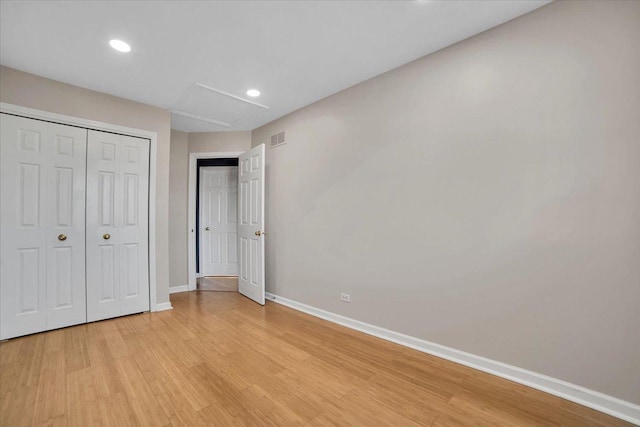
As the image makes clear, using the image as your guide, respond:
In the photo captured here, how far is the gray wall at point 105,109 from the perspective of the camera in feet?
8.25

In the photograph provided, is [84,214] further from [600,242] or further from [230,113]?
[600,242]

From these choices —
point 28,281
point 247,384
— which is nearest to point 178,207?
point 28,281

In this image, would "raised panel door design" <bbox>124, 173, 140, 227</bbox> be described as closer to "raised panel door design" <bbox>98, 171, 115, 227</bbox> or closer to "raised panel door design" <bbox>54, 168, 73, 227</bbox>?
"raised panel door design" <bbox>98, 171, 115, 227</bbox>

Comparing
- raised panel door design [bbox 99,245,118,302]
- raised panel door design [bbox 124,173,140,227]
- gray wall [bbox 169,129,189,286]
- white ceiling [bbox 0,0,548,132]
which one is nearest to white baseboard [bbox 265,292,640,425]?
white ceiling [bbox 0,0,548,132]

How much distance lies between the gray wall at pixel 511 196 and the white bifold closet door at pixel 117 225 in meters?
2.48

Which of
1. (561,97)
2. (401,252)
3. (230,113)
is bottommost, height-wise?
(401,252)

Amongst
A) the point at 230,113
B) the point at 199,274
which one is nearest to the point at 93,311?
the point at 199,274

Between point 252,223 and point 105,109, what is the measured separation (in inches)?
85.4

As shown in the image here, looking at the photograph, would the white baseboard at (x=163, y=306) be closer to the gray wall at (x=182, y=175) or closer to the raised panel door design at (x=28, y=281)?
the gray wall at (x=182, y=175)

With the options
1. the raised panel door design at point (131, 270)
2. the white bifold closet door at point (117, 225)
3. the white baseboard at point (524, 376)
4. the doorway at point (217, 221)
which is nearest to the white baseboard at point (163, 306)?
the white bifold closet door at point (117, 225)

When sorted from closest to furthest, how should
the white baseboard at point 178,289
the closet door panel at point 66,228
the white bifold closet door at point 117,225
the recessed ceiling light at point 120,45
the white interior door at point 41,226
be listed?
the recessed ceiling light at point 120,45 → the white interior door at point 41,226 → the closet door panel at point 66,228 → the white bifold closet door at point 117,225 → the white baseboard at point 178,289

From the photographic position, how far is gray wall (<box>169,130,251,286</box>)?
4168 millimetres

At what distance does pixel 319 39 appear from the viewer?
82.4 inches

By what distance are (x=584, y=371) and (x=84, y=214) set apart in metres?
4.57
